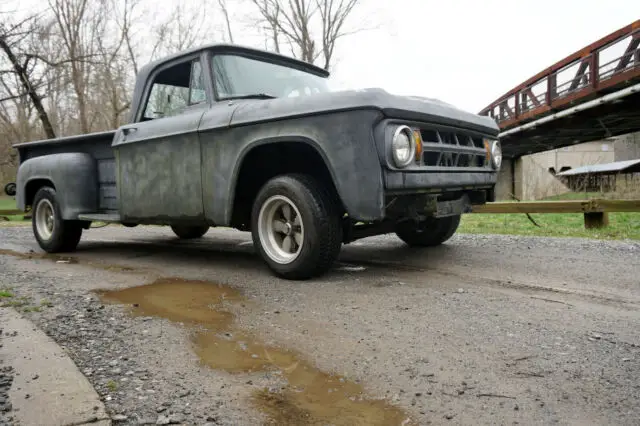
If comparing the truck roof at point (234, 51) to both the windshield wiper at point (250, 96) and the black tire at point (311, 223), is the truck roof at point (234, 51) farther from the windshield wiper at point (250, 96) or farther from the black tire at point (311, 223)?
the black tire at point (311, 223)

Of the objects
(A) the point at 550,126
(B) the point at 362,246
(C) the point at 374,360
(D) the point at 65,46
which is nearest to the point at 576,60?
(A) the point at 550,126

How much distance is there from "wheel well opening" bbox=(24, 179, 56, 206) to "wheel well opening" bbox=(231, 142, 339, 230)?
10.8 ft

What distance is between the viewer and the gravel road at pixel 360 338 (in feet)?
5.79

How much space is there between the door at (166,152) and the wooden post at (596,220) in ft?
19.3

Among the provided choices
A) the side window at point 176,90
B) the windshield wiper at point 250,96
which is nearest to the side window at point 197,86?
the side window at point 176,90

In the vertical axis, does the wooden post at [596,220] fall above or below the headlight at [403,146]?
below

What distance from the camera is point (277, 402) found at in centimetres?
181

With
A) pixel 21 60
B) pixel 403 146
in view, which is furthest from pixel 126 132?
pixel 21 60

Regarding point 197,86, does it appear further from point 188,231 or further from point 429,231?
point 188,231

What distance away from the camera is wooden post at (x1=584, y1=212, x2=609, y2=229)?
7145 millimetres

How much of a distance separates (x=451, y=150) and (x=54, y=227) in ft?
15.6

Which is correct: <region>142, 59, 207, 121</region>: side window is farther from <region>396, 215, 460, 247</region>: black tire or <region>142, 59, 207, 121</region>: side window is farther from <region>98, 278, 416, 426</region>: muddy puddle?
<region>396, 215, 460, 247</region>: black tire

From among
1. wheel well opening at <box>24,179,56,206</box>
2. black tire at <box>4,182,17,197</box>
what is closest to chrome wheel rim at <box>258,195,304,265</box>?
wheel well opening at <box>24,179,56,206</box>

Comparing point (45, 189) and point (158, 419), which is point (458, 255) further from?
point (45, 189)
